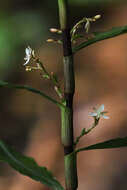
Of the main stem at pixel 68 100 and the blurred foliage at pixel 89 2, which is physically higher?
the blurred foliage at pixel 89 2

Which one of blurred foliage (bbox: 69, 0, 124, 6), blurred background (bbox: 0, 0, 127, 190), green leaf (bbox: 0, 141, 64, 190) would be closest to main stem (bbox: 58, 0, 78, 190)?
green leaf (bbox: 0, 141, 64, 190)

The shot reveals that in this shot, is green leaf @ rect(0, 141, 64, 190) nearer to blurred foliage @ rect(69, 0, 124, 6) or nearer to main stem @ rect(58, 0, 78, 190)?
main stem @ rect(58, 0, 78, 190)

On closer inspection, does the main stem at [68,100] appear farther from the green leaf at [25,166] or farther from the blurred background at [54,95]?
the blurred background at [54,95]

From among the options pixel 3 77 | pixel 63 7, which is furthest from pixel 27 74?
pixel 63 7

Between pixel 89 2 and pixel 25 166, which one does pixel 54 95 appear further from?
pixel 25 166

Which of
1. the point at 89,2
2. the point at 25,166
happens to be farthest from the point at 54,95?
the point at 25,166

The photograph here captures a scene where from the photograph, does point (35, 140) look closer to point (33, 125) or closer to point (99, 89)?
point (33, 125)

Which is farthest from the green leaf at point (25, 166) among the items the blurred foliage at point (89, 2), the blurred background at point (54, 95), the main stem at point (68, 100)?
the blurred foliage at point (89, 2)
